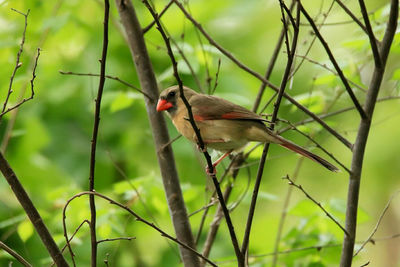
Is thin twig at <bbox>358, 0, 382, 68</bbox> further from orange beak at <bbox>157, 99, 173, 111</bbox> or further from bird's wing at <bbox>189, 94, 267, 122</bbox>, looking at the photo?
orange beak at <bbox>157, 99, 173, 111</bbox>

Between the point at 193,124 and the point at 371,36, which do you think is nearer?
the point at 193,124

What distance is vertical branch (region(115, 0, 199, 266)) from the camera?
11.2ft

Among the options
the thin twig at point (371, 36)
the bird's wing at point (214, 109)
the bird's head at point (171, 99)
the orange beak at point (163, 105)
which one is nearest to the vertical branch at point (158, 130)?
the orange beak at point (163, 105)

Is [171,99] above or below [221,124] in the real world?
above

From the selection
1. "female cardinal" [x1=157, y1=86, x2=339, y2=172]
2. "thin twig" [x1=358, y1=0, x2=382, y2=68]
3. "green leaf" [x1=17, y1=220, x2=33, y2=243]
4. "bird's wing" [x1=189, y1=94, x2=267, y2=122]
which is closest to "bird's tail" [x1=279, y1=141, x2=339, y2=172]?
"female cardinal" [x1=157, y1=86, x2=339, y2=172]

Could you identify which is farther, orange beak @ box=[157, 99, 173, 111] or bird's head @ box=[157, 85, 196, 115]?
bird's head @ box=[157, 85, 196, 115]

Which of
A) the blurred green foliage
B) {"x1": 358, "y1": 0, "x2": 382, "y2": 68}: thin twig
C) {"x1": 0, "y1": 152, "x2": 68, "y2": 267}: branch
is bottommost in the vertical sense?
{"x1": 0, "y1": 152, "x2": 68, "y2": 267}: branch

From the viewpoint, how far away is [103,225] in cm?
385

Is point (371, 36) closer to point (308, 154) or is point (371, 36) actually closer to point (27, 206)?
point (308, 154)

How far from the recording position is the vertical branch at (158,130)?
11.2 ft

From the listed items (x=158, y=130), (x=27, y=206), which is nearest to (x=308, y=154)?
(x=158, y=130)

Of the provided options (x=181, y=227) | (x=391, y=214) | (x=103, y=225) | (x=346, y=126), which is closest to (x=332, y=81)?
(x=181, y=227)

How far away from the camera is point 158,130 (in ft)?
11.5

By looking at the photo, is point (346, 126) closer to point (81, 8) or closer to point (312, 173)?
point (312, 173)
